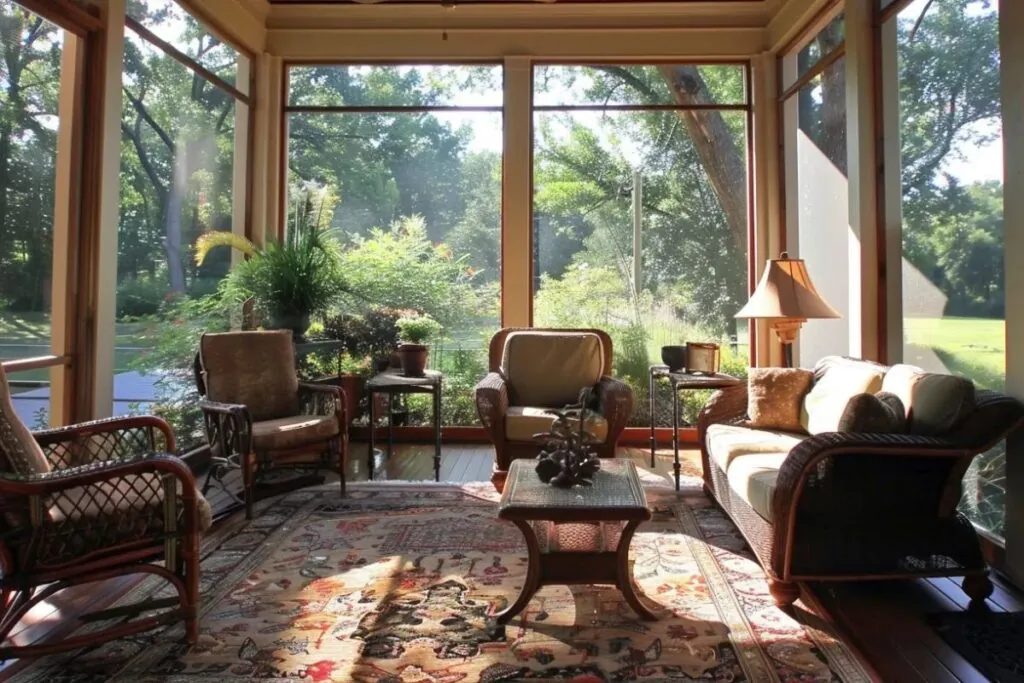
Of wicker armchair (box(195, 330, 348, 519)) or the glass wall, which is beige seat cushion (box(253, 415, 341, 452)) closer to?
wicker armchair (box(195, 330, 348, 519))

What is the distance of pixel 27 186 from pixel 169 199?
1171 millimetres

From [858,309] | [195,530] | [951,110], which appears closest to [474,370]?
[858,309]

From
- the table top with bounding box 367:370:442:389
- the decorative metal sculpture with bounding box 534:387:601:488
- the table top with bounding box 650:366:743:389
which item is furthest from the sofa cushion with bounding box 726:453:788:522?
the table top with bounding box 367:370:442:389

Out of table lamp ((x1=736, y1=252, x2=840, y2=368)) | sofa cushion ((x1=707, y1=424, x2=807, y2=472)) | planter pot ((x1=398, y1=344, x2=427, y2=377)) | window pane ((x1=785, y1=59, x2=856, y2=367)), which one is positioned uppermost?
window pane ((x1=785, y1=59, x2=856, y2=367))

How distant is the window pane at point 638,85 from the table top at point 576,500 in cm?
365

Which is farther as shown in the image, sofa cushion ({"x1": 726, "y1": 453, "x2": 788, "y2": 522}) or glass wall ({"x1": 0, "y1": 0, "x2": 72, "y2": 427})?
glass wall ({"x1": 0, "y1": 0, "x2": 72, "y2": 427})

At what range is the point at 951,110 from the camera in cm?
299

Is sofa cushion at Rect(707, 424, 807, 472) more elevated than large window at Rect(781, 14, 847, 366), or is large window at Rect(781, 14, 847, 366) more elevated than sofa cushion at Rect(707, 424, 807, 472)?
large window at Rect(781, 14, 847, 366)

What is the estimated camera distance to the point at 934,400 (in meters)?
2.29

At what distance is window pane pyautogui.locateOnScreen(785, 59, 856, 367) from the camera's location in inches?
160

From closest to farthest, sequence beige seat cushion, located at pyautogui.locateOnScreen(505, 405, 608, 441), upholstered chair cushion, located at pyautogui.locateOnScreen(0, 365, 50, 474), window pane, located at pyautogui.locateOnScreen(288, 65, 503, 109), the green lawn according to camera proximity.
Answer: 1. upholstered chair cushion, located at pyautogui.locateOnScreen(0, 365, 50, 474)
2. the green lawn
3. beige seat cushion, located at pyautogui.locateOnScreen(505, 405, 608, 441)
4. window pane, located at pyautogui.locateOnScreen(288, 65, 503, 109)

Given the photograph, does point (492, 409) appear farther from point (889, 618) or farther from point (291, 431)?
point (889, 618)

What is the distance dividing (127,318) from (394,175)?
2.35m

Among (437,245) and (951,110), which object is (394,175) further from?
(951,110)
